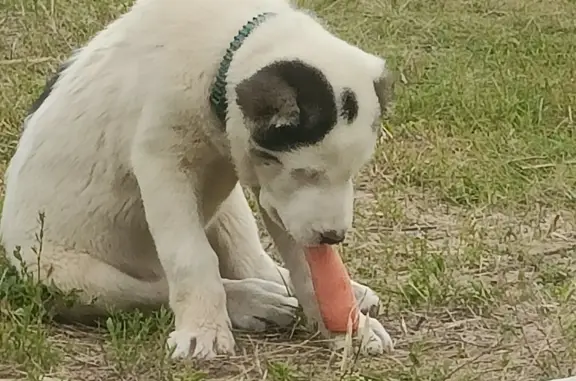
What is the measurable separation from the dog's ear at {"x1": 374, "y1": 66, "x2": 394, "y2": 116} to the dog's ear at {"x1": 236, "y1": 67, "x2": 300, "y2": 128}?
0.94 ft

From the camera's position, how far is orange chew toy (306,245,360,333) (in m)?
3.72

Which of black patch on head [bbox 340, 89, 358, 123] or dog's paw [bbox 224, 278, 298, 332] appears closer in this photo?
black patch on head [bbox 340, 89, 358, 123]

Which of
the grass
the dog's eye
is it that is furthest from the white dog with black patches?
the grass

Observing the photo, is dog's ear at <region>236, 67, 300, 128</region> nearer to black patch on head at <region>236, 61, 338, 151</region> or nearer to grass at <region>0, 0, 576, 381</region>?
black patch on head at <region>236, 61, 338, 151</region>

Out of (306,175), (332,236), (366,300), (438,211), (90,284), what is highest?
(306,175)

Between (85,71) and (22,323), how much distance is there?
35.3 inches

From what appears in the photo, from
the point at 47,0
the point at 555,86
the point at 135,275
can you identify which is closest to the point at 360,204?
the point at 135,275

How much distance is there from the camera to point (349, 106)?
3354 millimetres

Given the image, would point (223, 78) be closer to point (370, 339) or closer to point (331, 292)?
point (331, 292)

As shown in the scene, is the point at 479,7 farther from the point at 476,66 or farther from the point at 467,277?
the point at 467,277

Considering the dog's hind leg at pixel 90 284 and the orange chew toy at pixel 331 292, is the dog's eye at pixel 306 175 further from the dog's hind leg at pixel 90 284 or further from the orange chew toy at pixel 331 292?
the dog's hind leg at pixel 90 284

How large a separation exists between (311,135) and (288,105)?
0.32 feet

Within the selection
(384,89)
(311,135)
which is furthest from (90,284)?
(384,89)

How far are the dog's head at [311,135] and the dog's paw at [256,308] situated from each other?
47 centimetres
